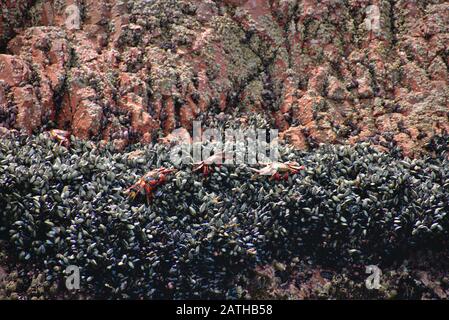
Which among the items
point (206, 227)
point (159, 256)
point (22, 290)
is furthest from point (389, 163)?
point (22, 290)

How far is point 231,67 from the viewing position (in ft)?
31.0

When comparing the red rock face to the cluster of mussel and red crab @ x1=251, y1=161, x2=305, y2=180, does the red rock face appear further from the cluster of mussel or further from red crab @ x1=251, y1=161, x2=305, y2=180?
red crab @ x1=251, y1=161, x2=305, y2=180

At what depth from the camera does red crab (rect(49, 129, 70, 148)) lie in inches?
318

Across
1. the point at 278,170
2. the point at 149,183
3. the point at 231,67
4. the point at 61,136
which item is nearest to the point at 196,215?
the point at 149,183

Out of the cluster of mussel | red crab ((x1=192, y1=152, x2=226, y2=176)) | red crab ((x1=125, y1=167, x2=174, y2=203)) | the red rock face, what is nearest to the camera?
the cluster of mussel

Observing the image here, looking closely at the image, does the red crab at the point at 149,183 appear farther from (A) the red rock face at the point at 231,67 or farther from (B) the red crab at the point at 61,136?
(B) the red crab at the point at 61,136

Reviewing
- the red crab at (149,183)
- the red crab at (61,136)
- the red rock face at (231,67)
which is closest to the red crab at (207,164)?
the red crab at (149,183)

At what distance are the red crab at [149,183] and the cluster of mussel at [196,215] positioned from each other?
6 centimetres

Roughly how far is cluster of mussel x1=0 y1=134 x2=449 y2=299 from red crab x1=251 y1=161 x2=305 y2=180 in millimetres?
66

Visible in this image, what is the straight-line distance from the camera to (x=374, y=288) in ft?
24.6

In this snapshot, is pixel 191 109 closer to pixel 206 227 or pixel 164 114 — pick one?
pixel 164 114

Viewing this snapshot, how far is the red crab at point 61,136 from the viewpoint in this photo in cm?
809

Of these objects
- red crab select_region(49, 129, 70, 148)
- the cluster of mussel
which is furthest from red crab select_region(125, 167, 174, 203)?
red crab select_region(49, 129, 70, 148)

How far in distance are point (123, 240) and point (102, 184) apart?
0.84 meters
